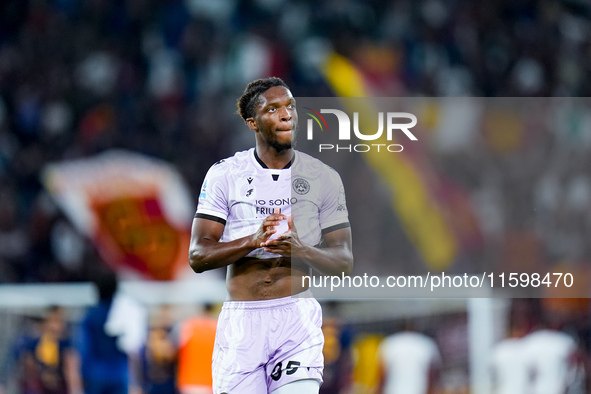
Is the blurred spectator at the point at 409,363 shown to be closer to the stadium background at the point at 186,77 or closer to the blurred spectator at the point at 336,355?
the stadium background at the point at 186,77

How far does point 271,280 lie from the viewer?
10.8 feet

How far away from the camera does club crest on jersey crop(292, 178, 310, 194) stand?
3.38m

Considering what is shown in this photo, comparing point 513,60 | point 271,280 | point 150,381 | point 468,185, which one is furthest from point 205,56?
point 271,280

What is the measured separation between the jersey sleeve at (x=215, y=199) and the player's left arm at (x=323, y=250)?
0.34m

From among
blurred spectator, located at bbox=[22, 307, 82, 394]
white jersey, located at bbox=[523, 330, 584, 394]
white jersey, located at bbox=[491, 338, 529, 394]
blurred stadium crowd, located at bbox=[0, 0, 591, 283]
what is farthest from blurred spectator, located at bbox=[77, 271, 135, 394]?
white jersey, located at bbox=[523, 330, 584, 394]

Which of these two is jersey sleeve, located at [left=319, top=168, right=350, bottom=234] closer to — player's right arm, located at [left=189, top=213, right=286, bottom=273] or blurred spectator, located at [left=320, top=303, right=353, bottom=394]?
player's right arm, located at [left=189, top=213, right=286, bottom=273]

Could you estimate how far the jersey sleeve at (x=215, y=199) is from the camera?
330 centimetres

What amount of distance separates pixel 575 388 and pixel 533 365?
360 millimetres

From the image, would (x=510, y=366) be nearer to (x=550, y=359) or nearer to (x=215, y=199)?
(x=550, y=359)

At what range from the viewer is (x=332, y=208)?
3445 mm

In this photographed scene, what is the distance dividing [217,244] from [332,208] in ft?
1.91

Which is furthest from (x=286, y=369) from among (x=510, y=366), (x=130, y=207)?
(x=130, y=207)

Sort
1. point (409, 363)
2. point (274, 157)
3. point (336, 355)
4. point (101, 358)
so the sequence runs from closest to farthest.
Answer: point (274, 157), point (336, 355), point (409, 363), point (101, 358)

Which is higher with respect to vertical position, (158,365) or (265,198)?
(265,198)
